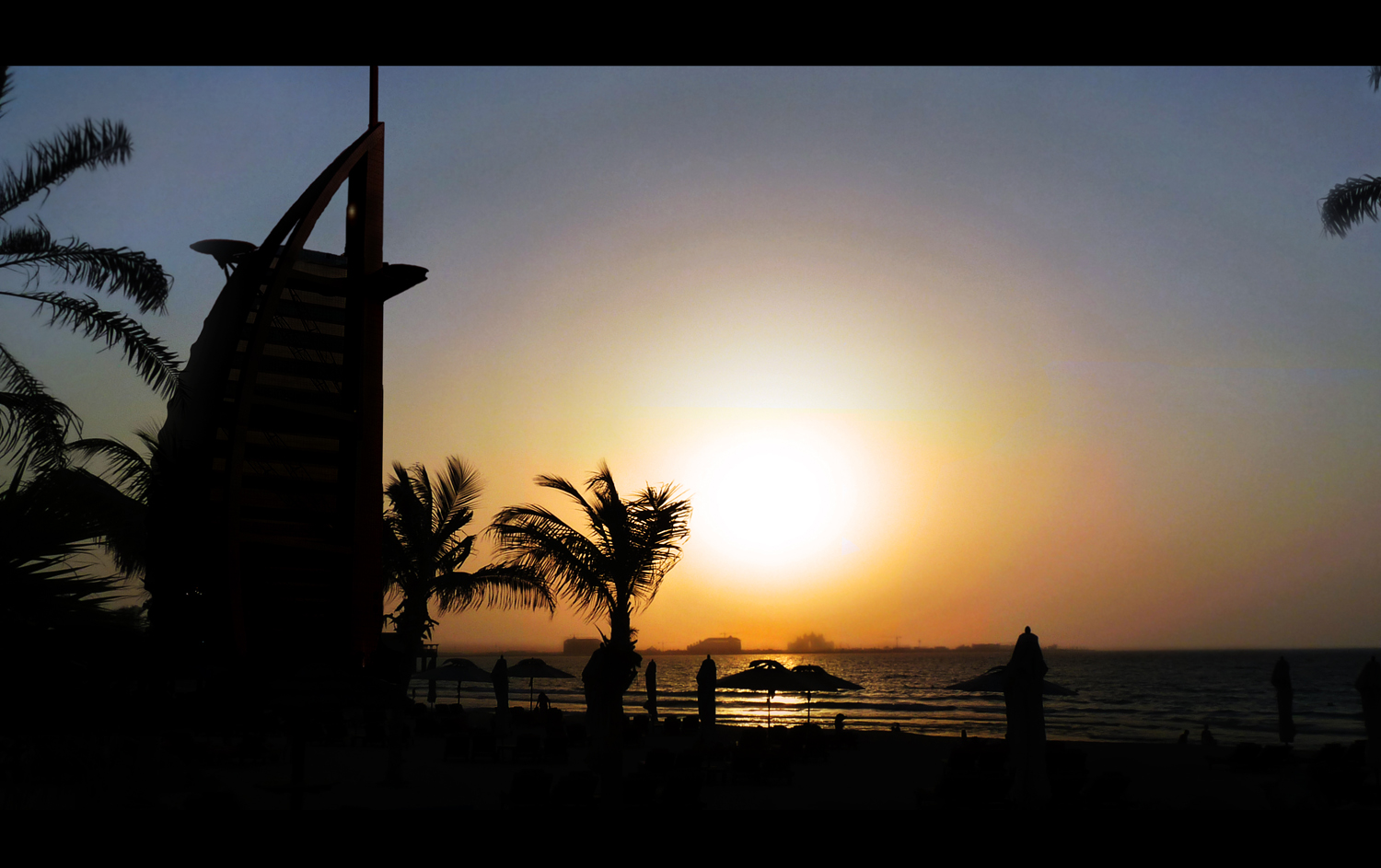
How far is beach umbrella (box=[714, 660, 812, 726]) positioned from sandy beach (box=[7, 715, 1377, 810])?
1351 millimetres

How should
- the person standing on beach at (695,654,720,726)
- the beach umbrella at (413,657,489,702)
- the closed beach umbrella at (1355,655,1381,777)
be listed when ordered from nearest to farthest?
1. the closed beach umbrella at (1355,655,1381,777)
2. the person standing on beach at (695,654,720,726)
3. the beach umbrella at (413,657,489,702)

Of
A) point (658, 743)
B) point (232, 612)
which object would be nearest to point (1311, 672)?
point (658, 743)

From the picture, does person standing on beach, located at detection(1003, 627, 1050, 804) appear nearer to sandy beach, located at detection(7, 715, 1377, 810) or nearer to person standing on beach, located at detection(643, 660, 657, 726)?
sandy beach, located at detection(7, 715, 1377, 810)

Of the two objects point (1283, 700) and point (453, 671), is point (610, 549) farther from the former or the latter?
point (453, 671)

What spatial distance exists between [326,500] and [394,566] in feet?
29.2

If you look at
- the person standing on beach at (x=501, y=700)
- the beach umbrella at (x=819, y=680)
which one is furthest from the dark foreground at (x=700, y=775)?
the beach umbrella at (x=819, y=680)

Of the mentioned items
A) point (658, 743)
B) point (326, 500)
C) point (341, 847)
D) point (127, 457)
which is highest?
point (127, 457)

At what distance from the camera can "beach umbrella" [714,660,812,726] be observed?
1030 inches

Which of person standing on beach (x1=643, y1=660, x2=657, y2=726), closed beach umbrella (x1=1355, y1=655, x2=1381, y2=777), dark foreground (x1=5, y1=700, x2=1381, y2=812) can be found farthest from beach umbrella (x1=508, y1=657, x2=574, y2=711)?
closed beach umbrella (x1=1355, y1=655, x2=1381, y2=777)

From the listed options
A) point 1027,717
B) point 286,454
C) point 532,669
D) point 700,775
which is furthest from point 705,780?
point 532,669

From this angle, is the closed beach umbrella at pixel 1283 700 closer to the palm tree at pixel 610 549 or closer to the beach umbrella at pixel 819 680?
the beach umbrella at pixel 819 680

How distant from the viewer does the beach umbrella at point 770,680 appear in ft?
85.8

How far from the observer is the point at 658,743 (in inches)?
1135

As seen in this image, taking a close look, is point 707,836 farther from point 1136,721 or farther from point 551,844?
point 1136,721
